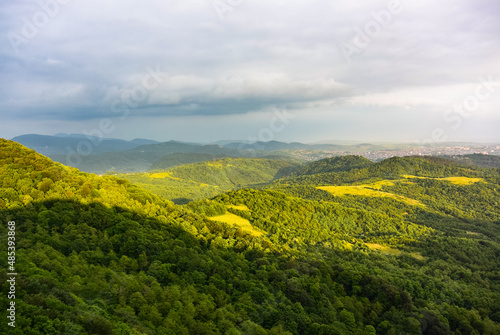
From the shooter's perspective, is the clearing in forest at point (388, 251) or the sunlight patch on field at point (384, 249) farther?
the sunlight patch on field at point (384, 249)

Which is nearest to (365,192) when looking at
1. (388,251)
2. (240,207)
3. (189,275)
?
(388,251)

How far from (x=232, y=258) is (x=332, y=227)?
68.2 m

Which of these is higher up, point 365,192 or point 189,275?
point 189,275

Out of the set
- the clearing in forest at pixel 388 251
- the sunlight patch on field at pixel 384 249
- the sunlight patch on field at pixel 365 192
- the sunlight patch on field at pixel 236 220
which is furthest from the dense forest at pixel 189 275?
the sunlight patch on field at pixel 365 192

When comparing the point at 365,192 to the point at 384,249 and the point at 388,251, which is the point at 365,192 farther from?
the point at 388,251

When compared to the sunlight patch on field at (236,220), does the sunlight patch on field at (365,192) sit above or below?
below

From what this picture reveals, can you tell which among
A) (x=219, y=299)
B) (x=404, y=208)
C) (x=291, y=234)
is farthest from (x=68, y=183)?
(x=404, y=208)

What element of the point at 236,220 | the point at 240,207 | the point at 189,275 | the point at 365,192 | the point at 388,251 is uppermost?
the point at 189,275

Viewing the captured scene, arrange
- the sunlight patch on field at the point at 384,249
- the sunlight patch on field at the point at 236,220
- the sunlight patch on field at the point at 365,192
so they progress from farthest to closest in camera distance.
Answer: the sunlight patch on field at the point at 365,192 < the sunlight patch on field at the point at 384,249 < the sunlight patch on field at the point at 236,220

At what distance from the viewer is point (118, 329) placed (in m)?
20.1

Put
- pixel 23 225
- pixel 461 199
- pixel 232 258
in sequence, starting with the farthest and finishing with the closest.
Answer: pixel 461 199 → pixel 232 258 → pixel 23 225

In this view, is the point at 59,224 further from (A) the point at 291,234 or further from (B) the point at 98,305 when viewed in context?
(A) the point at 291,234

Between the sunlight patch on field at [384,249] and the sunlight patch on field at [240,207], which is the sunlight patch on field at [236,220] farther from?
the sunlight patch on field at [384,249]

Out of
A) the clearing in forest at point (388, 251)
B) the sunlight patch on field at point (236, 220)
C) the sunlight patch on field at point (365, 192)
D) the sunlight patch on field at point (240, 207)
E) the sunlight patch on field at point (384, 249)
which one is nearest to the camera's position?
the clearing in forest at point (388, 251)
